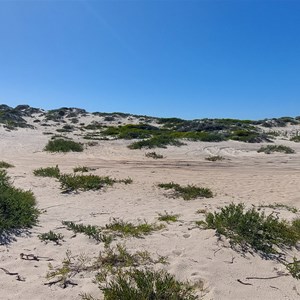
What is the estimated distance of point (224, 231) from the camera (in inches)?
201

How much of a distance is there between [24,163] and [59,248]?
9.87 m

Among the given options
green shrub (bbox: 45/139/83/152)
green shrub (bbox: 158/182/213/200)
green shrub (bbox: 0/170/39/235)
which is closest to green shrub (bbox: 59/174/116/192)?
green shrub (bbox: 158/182/213/200)

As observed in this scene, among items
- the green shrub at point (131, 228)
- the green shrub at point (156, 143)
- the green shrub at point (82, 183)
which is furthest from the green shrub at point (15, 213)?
the green shrub at point (156, 143)

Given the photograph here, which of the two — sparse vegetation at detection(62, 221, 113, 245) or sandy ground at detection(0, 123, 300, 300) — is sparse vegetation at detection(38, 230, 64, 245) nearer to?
sandy ground at detection(0, 123, 300, 300)

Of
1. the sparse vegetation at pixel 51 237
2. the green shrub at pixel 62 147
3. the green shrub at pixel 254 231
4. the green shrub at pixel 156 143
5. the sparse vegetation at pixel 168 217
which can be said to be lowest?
the sparse vegetation at pixel 51 237

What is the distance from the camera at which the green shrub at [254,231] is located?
475 centimetres

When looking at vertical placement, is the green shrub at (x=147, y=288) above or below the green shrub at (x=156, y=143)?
below

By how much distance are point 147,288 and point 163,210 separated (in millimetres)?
3699

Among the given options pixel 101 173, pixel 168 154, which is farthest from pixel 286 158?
pixel 101 173

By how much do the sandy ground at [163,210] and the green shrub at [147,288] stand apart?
0.81 feet

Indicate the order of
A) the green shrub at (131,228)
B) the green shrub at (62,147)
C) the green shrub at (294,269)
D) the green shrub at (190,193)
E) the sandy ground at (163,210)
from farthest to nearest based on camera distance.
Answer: the green shrub at (62,147) < the green shrub at (190,193) < the green shrub at (131,228) < the green shrub at (294,269) < the sandy ground at (163,210)

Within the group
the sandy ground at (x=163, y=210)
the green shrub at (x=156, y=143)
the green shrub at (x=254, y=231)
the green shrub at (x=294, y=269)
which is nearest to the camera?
the sandy ground at (x=163, y=210)

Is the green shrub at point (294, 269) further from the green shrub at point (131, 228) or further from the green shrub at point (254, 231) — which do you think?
the green shrub at point (131, 228)

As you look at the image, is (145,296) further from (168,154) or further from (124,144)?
(124,144)
